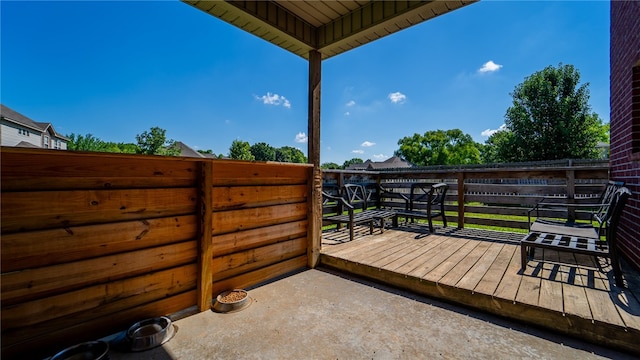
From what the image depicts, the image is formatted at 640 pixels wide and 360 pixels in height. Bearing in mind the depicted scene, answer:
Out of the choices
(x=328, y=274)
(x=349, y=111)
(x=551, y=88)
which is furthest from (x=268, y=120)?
(x=328, y=274)

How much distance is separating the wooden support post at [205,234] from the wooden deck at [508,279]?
4.44 feet

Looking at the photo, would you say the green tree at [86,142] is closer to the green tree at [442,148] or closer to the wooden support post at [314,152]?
the wooden support post at [314,152]

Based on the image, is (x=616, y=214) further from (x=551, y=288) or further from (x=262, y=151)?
(x=262, y=151)

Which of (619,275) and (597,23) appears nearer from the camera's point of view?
(619,275)

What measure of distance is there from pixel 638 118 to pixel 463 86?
22.9 meters

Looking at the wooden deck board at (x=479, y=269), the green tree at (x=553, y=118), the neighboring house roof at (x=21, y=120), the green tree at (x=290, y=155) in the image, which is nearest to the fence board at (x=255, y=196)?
the wooden deck board at (x=479, y=269)

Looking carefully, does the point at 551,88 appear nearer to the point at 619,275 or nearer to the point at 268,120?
the point at 619,275

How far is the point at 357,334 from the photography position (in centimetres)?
172

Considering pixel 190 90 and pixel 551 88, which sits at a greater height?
pixel 190 90

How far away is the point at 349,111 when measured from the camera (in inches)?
1297

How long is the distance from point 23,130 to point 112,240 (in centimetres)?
3181

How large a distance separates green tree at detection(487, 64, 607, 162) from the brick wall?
44.8 ft

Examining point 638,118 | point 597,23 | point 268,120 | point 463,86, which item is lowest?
point 638,118

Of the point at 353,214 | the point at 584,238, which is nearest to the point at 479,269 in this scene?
the point at 584,238
